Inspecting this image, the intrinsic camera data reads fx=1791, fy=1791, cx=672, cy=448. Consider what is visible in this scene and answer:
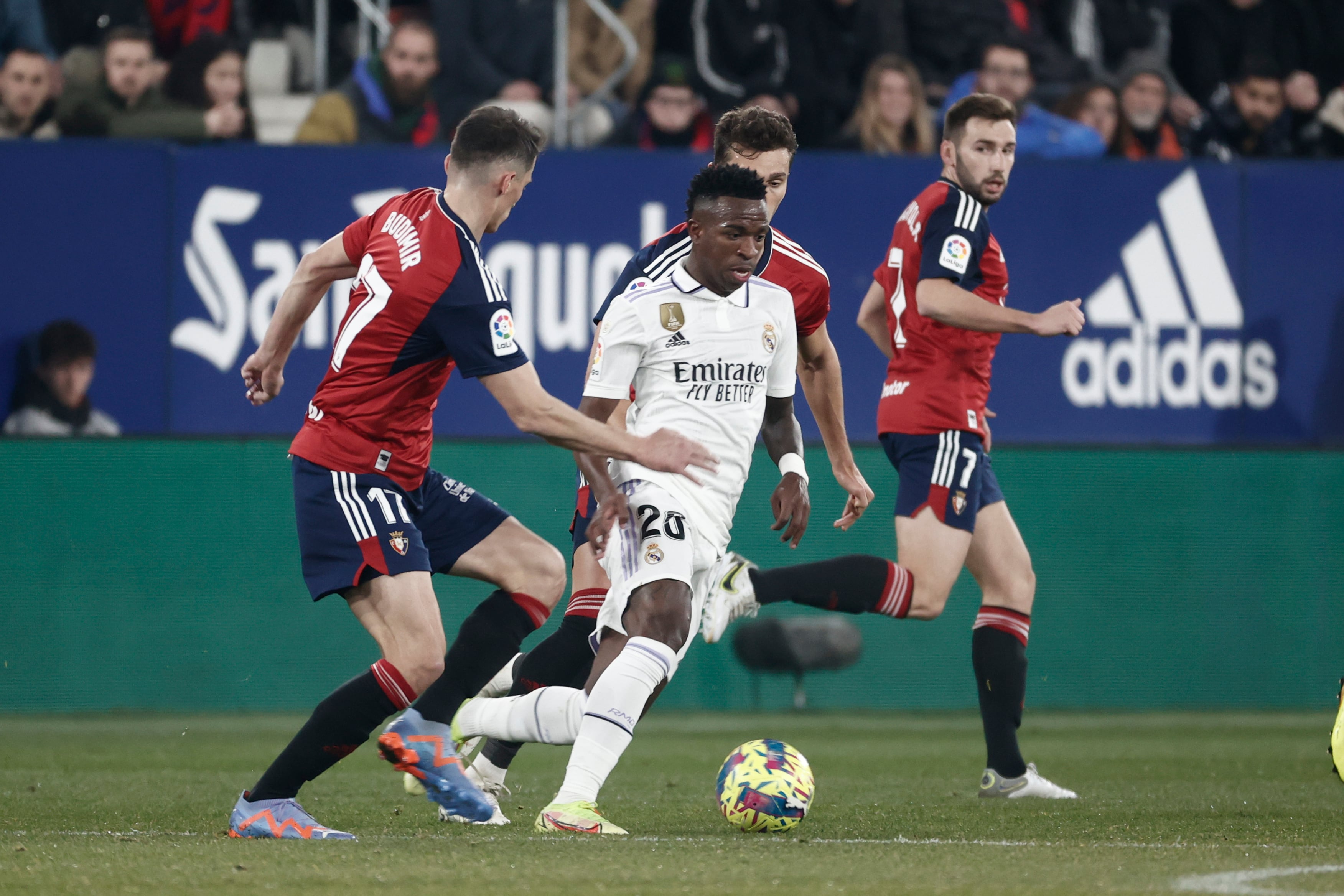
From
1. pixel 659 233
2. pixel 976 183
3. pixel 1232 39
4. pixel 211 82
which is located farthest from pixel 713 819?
Result: pixel 1232 39

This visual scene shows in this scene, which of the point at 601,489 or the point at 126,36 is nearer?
the point at 601,489

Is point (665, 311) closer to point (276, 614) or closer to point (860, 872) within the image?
point (860, 872)

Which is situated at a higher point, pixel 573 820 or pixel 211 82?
pixel 211 82

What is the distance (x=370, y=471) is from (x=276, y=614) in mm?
5390

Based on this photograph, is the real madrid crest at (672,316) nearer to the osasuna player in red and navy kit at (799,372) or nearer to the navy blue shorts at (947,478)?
the osasuna player in red and navy kit at (799,372)

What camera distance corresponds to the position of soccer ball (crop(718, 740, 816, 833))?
5.30 metres

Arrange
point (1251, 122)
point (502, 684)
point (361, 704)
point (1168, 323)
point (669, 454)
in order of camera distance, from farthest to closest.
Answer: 1. point (1251, 122)
2. point (1168, 323)
3. point (502, 684)
4. point (361, 704)
5. point (669, 454)

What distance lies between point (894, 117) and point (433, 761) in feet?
24.3

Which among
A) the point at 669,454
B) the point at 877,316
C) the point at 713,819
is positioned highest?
the point at 877,316

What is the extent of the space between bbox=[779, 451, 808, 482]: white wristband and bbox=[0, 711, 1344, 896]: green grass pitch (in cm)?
111

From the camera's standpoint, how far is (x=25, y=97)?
10.9 meters

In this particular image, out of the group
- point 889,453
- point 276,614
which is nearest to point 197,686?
point 276,614

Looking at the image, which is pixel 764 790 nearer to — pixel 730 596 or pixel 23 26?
pixel 730 596

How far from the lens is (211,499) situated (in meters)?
10.3
